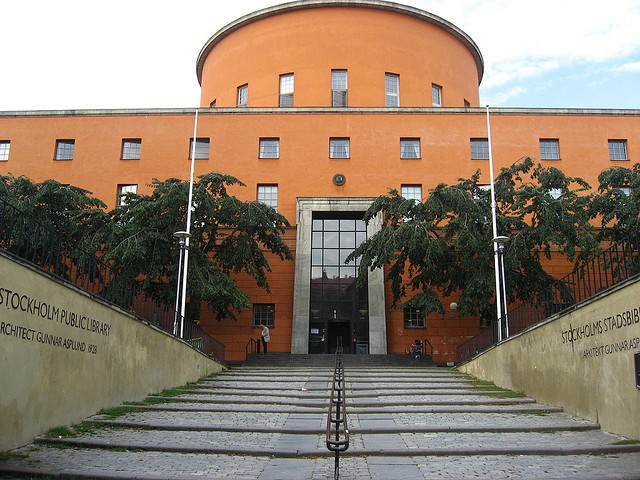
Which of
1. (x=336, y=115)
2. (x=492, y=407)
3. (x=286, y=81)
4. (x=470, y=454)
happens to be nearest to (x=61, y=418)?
(x=470, y=454)

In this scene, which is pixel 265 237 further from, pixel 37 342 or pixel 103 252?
pixel 37 342

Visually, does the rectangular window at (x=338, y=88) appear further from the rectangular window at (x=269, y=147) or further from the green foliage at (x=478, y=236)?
the green foliage at (x=478, y=236)

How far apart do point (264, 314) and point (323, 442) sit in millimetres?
20266

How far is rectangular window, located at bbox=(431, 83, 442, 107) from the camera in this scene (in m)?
36.2

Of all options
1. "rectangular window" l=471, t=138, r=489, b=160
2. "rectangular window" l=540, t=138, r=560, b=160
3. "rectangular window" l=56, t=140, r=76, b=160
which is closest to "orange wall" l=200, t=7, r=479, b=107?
"rectangular window" l=471, t=138, r=489, b=160

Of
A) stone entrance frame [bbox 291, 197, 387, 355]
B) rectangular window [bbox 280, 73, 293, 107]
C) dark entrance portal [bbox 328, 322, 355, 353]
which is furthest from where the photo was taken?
rectangular window [bbox 280, 73, 293, 107]

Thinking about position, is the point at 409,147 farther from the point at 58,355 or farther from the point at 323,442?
the point at 58,355

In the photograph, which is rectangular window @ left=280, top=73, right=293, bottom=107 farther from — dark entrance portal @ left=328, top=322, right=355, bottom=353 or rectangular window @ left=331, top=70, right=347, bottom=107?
dark entrance portal @ left=328, top=322, right=355, bottom=353

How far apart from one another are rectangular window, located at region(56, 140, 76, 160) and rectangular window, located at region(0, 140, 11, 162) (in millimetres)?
2425

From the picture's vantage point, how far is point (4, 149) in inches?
1275

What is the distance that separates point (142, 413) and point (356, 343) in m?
18.3

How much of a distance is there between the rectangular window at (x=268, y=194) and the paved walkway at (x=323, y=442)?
17.0 metres

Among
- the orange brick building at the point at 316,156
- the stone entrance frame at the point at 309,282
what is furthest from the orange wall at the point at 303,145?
the stone entrance frame at the point at 309,282

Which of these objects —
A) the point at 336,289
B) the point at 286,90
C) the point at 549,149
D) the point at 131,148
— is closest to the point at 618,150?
the point at 549,149
